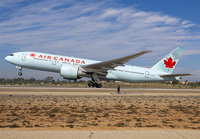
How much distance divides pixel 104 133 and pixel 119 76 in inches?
1041

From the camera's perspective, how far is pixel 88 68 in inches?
1226

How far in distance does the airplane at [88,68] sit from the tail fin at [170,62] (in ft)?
2.78

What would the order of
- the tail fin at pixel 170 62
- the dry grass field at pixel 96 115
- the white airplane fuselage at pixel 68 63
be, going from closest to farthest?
the dry grass field at pixel 96 115 < the white airplane fuselage at pixel 68 63 < the tail fin at pixel 170 62

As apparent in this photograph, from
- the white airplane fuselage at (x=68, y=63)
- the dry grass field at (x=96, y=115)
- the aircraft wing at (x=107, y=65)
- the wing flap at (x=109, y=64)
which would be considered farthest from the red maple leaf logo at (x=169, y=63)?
the dry grass field at (x=96, y=115)

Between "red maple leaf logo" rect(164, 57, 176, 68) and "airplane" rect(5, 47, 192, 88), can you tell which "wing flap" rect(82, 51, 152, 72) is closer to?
"airplane" rect(5, 47, 192, 88)

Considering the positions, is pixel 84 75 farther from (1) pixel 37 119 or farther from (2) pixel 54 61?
(1) pixel 37 119

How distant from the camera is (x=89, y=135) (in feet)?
22.2

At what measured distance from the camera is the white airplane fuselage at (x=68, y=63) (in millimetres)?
30641

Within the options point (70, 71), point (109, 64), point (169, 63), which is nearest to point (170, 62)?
point (169, 63)

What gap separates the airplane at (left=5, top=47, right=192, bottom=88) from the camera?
97.1 ft

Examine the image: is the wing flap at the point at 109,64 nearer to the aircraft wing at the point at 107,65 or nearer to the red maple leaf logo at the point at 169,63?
the aircraft wing at the point at 107,65

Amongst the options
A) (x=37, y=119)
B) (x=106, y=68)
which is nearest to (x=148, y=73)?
(x=106, y=68)

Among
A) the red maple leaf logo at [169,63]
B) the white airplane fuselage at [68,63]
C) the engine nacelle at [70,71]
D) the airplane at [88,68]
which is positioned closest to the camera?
the engine nacelle at [70,71]

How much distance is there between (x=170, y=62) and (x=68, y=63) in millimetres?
18436
